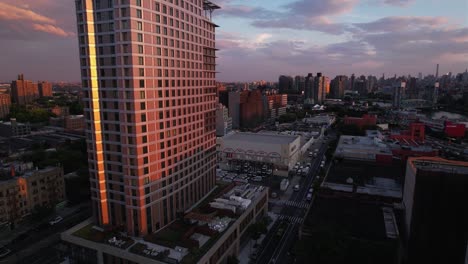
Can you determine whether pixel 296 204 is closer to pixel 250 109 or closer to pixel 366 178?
pixel 366 178

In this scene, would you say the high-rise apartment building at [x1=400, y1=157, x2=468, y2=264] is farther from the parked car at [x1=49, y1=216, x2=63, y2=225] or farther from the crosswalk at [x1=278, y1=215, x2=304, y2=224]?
the parked car at [x1=49, y1=216, x2=63, y2=225]

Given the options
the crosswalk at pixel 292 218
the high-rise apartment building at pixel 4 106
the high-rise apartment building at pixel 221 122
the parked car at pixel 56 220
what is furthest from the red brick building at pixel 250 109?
the high-rise apartment building at pixel 4 106

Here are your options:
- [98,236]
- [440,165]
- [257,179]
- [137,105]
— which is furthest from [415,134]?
[98,236]

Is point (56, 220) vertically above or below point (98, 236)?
below

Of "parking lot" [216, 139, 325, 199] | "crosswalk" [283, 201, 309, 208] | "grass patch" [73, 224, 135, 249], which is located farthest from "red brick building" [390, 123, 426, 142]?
"grass patch" [73, 224, 135, 249]

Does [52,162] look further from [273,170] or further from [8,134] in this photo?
[8,134]
